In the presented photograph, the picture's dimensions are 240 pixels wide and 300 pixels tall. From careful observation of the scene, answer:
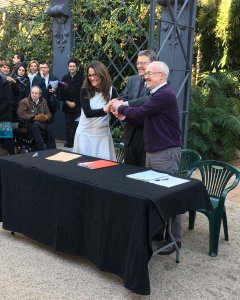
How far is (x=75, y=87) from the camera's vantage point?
25.0 feet

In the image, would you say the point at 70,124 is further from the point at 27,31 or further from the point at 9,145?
the point at 27,31

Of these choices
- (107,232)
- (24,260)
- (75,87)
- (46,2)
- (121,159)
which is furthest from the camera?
(46,2)

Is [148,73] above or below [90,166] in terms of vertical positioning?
above

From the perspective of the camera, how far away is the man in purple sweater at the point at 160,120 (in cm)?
337

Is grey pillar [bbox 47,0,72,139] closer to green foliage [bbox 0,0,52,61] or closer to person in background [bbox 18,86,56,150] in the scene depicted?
green foliage [bbox 0,0,52,61]

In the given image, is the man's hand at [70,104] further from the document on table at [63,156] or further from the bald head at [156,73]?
the bald head at [156,73]

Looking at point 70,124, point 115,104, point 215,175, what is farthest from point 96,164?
point 70,124

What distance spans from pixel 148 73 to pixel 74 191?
1.17m

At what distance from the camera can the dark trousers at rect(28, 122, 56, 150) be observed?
21.2ft

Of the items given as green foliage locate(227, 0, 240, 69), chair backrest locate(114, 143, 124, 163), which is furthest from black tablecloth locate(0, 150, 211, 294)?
green foliage locate(227, 0, 240, 69)

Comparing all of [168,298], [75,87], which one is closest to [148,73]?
[168,298]

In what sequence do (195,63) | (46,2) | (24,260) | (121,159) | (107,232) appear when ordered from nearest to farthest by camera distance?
1. (107,232)
2. (24,260)
3. (121,159)
4. (46,2)
5. (195,63)

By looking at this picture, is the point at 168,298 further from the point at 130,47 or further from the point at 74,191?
the point at 130,47

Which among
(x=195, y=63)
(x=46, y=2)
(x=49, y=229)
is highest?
(x=46, y=2)
